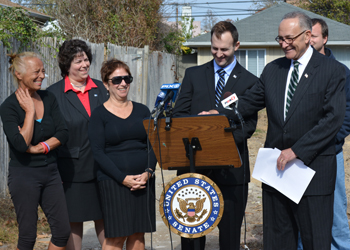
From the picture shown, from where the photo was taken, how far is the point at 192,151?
3369 millimetres

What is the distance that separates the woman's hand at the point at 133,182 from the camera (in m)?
3.99

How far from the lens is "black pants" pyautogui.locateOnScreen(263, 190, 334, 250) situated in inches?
138

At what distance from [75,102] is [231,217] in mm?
1975

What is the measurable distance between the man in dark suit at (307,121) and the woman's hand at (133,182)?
1207mm

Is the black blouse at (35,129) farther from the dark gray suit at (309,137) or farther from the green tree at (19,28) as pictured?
the green tree at (19,28)

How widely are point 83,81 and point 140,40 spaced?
12018mm

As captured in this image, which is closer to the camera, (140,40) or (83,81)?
(83,81)

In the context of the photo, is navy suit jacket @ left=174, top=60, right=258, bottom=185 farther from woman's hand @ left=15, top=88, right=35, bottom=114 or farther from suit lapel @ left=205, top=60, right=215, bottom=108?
woman's hand @ left=15, top=88, right=35, bottom=114

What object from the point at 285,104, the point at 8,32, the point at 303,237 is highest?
the point at 8,32

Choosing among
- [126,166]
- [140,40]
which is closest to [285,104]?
[126,166]

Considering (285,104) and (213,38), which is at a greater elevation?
(213,38)

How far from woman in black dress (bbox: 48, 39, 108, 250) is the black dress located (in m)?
0.37

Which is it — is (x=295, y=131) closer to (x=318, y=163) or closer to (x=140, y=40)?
(x=318, y=163)

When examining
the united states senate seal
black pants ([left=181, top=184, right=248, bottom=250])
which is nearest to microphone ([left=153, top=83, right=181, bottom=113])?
the united states senate seal
